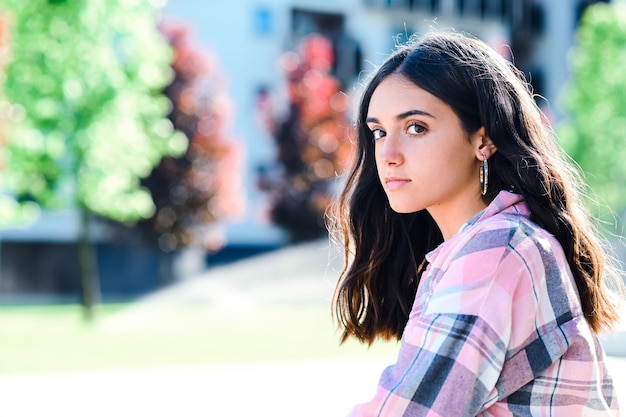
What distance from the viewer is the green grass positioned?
8.31 m

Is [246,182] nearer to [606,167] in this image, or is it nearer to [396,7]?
[396,7]

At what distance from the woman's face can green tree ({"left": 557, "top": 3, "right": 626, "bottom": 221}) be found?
1808 cm

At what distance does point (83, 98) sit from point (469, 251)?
41.5 feet

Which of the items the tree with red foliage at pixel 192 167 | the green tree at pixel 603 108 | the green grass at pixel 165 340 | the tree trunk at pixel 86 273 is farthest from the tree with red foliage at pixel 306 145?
the tree trunk at pixel 86 273

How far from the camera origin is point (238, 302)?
20.7 meters

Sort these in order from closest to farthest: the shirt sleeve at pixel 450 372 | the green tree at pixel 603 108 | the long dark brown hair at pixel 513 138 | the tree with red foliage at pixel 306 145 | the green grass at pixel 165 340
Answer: the shirt sleeve at pixel 450 372
the long dark brown hair at pixel 513 138
the green grass at pixel 165 340
the green tree at pixel 603 108
the tree with red foliage at pixel 306 145

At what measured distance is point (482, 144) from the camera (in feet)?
5.43

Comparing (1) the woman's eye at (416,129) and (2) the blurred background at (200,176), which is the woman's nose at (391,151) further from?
(2) the blurred background at (200,176)

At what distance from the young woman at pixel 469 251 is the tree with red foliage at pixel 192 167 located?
1881 cm

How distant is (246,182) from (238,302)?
188 inches

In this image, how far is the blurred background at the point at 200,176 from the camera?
7715 mm

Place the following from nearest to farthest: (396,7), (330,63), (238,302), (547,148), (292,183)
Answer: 1. (547,148)
2. (238,302)
3. (292,183)
4. (330,63)
5. (396,7)

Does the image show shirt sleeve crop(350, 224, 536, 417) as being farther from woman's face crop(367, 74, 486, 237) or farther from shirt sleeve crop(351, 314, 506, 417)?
woman's face crop(367, 74, 486, 237)

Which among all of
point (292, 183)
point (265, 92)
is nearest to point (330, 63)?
point (265, 92)
